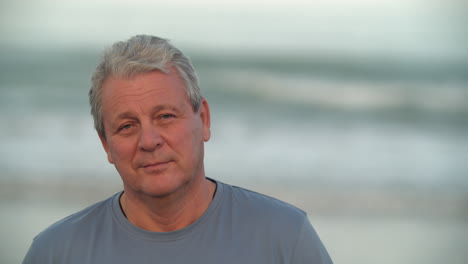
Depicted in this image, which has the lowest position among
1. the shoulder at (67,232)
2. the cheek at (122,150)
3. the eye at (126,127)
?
the shoulder at (67,232)

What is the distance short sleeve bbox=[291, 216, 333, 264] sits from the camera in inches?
61.3

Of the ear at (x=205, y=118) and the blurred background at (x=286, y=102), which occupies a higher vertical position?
the blurred background at (x=286, y=102)

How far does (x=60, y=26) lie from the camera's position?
4.48m

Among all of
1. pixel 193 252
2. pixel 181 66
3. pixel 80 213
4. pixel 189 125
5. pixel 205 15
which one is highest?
pixel 205 15

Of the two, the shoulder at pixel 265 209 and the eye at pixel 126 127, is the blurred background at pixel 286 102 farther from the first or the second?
the eye at pixel 126 127

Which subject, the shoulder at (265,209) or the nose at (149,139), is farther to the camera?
the shoulder at (265,209)

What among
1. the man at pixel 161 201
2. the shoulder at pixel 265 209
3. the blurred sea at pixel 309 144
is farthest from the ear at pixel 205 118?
the blurred sea at pixel 309 144

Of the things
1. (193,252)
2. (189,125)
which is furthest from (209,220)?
(189,125)

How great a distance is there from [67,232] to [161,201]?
239 mm

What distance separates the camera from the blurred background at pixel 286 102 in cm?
392

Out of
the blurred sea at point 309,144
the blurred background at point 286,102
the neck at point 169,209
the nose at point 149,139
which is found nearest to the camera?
the nose at point 149,139

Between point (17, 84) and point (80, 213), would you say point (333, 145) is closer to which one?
point (17, 84)

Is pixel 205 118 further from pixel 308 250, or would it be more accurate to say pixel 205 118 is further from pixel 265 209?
pixel 308 250

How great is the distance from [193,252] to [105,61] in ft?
1.52
